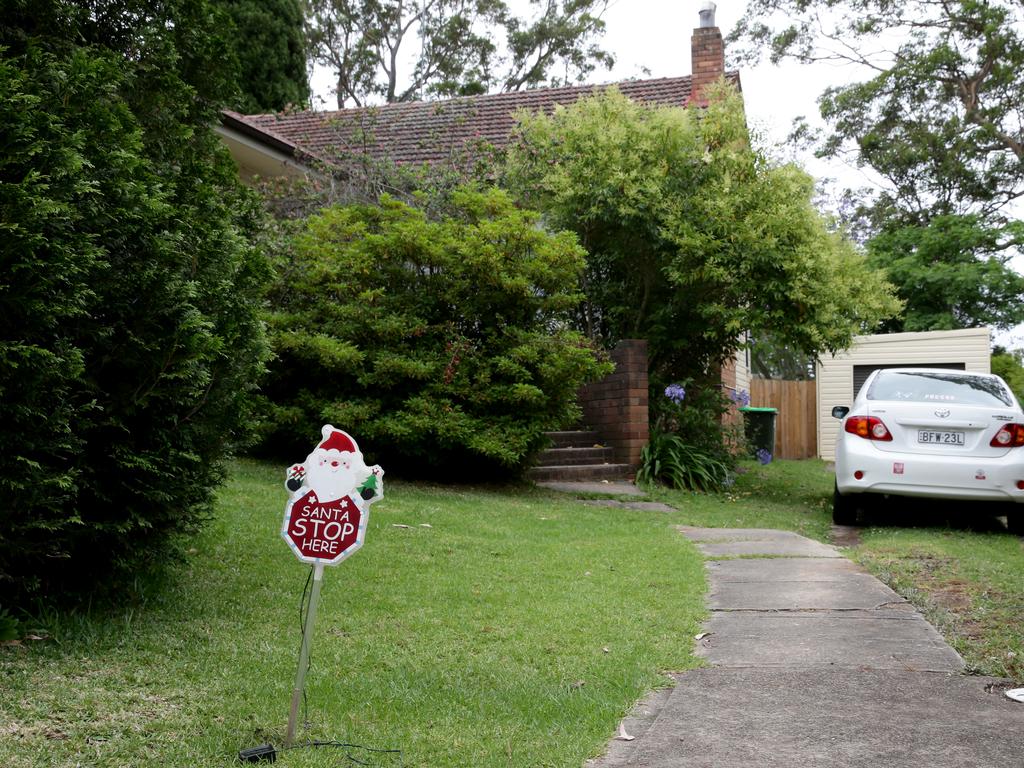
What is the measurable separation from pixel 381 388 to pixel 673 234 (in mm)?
4302

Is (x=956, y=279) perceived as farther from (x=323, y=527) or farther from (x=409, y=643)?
(x=323, y=527)

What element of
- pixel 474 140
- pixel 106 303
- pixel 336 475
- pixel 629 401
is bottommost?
pixel 336 475

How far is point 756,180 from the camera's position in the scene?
43.1 feet

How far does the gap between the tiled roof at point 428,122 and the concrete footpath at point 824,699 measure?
1173 cm

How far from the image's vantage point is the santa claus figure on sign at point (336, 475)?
3471 mm

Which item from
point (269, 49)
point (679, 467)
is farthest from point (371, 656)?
point (269, 49)

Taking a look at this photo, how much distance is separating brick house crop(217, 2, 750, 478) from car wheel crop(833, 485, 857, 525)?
3.68m

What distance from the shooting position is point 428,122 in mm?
20109

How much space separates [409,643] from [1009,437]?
6.33 metres

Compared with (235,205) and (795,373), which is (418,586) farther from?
(795,373)

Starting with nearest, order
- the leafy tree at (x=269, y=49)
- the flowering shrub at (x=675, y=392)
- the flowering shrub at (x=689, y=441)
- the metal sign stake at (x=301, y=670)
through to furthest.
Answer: the metal sign stake at (x=301, y=670) < the flowering shrub at (x=689, y=441) < the flowering shrub at (x=675, y=392) < the leafy tree at (x=269, y=49)

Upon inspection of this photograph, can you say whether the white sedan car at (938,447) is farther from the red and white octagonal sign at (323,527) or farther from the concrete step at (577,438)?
the red and white octagonal sign at (323,527)

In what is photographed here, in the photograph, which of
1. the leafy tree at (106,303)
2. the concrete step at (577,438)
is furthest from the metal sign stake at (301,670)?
the concrete step at (577,438)

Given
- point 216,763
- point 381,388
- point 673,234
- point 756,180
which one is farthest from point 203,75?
point 756,180
